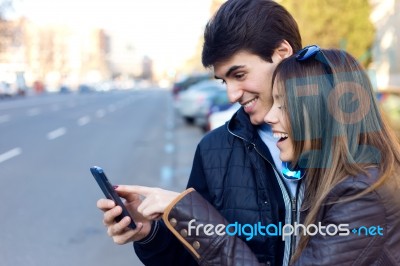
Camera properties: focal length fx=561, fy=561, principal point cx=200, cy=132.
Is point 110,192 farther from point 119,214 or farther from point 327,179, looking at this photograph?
point 327,179

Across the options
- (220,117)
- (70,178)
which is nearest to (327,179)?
(220,117)

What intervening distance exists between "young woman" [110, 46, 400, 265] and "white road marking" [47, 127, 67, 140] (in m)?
13.9

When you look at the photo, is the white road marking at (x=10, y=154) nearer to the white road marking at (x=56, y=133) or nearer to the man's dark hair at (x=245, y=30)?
the white road marking at (x=56, y=133)

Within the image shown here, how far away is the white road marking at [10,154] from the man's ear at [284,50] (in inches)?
390

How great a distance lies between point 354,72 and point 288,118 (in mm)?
203

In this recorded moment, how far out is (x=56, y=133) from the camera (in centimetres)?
1614

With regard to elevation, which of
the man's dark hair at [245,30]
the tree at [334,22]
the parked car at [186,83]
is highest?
the man's dark hair at [245,30]

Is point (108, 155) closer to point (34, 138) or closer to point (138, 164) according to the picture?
point (138, 164)

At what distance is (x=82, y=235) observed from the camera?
570 cm

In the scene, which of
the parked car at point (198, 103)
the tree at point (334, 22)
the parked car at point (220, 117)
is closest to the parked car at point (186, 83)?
the parked car at point (198, 103)

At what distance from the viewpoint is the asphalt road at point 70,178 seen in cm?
521

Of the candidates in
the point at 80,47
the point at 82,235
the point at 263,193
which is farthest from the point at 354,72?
the point at 80,47

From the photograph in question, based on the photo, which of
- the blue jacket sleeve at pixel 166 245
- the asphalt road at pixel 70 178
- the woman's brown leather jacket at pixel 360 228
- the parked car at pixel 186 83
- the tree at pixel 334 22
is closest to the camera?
the woman's brown leather jacket at pixel 360 228

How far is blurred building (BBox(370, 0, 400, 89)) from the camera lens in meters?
20.8
